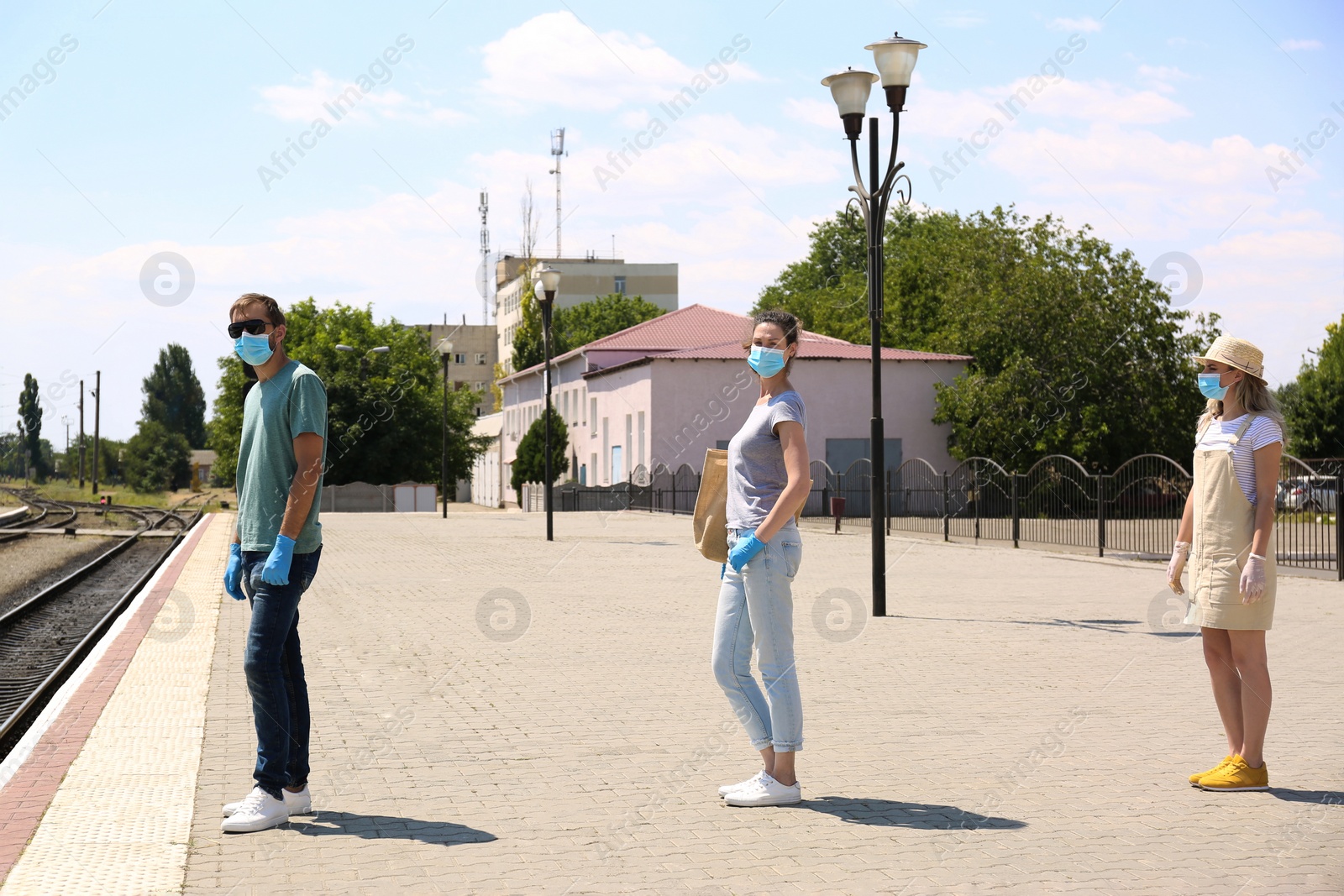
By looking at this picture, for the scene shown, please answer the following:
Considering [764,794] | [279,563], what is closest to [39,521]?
[279,563]

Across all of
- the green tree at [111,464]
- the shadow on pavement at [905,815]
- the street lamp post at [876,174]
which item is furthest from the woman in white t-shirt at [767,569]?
the green tree at [111,464]

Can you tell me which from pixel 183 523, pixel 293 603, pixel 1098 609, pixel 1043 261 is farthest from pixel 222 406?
pixel 293 603

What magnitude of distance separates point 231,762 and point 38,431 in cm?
13291

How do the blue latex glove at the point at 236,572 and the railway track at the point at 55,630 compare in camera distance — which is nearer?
the blue latex glove at the point at 236,572

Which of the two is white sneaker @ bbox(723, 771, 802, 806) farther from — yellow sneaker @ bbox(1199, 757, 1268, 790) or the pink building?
the pink building

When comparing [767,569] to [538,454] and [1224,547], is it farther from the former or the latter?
[538,454]

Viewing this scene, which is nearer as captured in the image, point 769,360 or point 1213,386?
point 769,360

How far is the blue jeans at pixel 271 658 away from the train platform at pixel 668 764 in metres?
0.25

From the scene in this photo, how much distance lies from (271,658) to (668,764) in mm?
1889

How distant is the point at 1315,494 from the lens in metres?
17.0

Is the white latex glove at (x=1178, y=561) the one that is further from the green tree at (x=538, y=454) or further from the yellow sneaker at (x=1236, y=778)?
the green tree at (x=538, y=454)

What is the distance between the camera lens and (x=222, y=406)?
8156cm

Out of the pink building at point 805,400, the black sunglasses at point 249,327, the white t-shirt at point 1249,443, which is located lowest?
the white t-shirt at point 1249,443

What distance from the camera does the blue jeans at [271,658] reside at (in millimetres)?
5020
